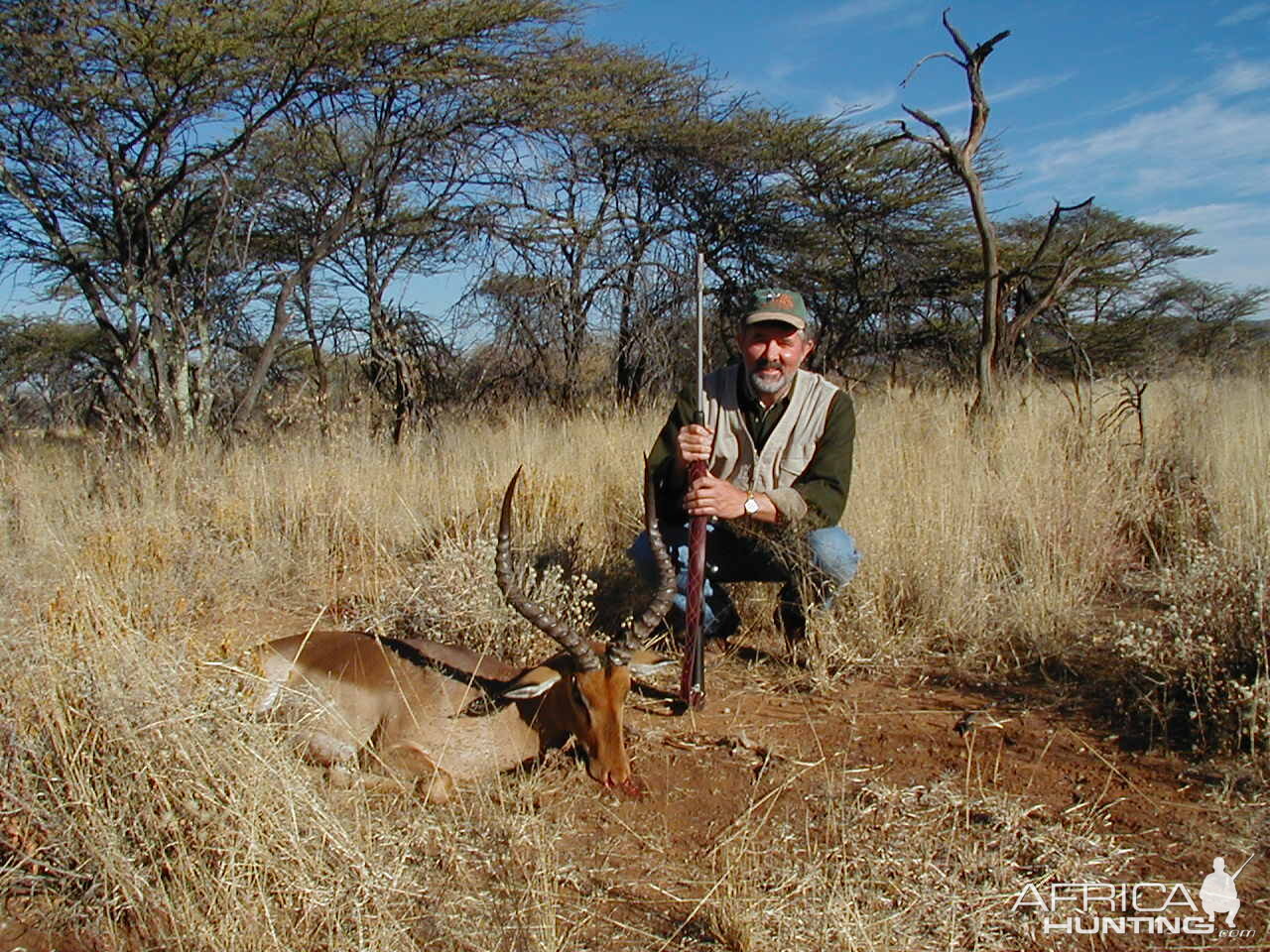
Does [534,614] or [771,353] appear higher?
[771,353]

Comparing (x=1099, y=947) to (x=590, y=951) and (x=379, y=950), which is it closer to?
(x=590, y=951)

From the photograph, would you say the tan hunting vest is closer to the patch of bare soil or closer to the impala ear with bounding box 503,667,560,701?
the patch of bare soil

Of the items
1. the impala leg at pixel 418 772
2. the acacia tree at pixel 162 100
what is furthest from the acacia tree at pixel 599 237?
the impala leg at pixel 418 772

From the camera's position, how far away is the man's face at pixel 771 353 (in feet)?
15.0

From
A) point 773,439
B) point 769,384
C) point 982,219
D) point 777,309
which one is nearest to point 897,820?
point 773,439

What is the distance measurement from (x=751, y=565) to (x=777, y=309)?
4.06ft

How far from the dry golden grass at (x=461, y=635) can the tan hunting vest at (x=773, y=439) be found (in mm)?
755

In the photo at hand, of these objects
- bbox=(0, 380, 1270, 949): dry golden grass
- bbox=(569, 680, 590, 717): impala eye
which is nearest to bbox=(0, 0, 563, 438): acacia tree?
bbox=(0, 380, 1270, 949): dry golden grass

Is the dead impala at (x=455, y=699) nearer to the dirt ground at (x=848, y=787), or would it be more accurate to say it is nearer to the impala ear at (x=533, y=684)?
the impala ear at (x=533, y=684)

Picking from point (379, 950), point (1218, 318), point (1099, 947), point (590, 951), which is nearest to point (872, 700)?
point (1099, 947)

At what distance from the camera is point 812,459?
4691 millimetres

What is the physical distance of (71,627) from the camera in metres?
3.66

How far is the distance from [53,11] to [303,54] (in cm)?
198

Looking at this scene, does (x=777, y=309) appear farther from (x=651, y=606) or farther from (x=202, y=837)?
(x=202, y=837)
